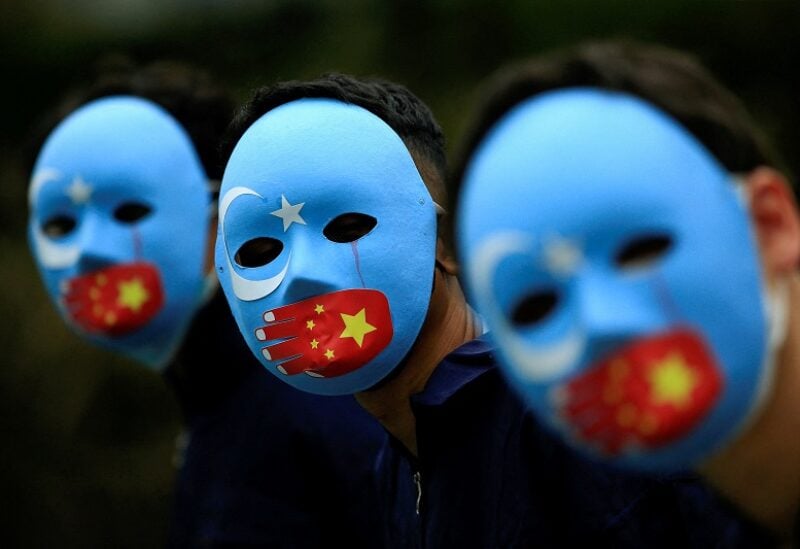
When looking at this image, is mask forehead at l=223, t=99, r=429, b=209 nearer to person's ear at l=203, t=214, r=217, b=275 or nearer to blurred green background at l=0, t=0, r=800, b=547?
person's ear at l=203, t=214, r=217, b=275

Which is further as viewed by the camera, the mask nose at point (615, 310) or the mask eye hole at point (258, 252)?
the mask eye hole at point (258, 252)

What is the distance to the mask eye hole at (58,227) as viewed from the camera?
10.4ft

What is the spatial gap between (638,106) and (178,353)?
1.96 meters

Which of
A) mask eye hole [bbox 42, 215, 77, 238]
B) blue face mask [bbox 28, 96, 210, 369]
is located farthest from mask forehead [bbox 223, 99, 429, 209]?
mask eye hole [bbox 42, 215, 77, 238]

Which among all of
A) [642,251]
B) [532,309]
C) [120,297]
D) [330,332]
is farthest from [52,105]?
[642,251]

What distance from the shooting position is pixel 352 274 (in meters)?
2.23

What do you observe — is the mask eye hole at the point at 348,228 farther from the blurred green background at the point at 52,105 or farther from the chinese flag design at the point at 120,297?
the blurred green background at the point at 52,105

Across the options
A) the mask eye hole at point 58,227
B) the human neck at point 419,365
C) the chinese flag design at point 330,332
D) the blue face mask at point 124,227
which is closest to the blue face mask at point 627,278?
the chinese flag design at point 330,332

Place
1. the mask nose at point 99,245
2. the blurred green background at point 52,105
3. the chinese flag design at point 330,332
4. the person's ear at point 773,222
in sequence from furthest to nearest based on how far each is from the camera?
1. the blurred green background at point 52,105
2. the mask nose at point 99,245
3. the chinese flag design at point 330,332
4. the person's ear at point 773,222

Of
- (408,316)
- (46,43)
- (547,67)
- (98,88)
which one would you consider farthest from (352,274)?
(46,43)

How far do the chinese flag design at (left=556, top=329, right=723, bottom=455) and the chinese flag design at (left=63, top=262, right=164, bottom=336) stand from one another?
5.83ft

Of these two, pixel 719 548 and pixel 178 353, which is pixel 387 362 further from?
pixel 178 353

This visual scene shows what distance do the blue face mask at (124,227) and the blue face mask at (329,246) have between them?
783 mm

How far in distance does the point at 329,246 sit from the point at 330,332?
184mm
